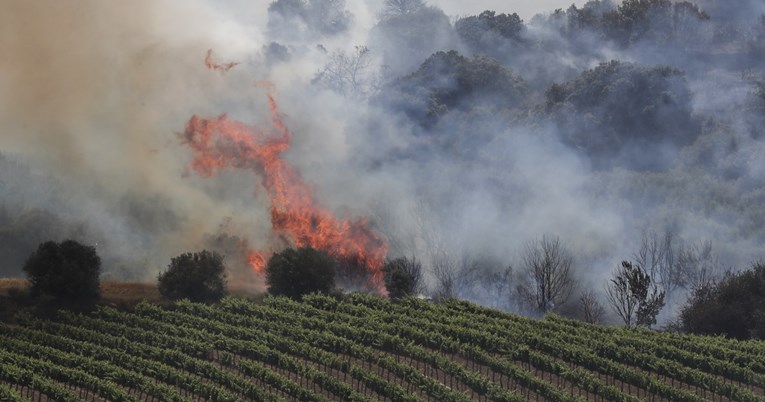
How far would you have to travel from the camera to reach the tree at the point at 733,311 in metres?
60.6

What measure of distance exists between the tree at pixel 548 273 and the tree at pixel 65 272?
2662 cm

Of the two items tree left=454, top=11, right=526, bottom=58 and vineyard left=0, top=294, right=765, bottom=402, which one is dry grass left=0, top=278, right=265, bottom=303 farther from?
tree left=454, top=11, right=526, bottom=58

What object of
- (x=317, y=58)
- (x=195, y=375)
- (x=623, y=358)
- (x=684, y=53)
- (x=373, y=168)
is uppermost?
(x=684, y=53)

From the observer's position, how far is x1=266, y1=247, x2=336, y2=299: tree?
6250 cm

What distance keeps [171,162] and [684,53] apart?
84.5 meters

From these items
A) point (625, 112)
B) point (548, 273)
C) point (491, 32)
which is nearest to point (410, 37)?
point (491, 32)

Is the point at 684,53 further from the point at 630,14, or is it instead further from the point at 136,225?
the point at 136,225

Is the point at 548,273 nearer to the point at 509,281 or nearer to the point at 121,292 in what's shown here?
the point at 509,281

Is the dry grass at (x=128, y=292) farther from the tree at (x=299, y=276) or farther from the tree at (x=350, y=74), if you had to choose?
the tree at (x=350, y=74)

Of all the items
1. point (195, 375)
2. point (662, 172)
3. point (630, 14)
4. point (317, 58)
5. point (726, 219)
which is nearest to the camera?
point (195, 375)

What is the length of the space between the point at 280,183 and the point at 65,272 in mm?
22362

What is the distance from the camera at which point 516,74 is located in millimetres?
143250

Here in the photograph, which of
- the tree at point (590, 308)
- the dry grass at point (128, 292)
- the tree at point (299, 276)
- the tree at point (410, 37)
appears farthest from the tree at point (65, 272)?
the tree at point (410, 37)

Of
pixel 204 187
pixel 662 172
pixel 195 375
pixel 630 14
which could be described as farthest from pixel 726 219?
pixel 630 14
